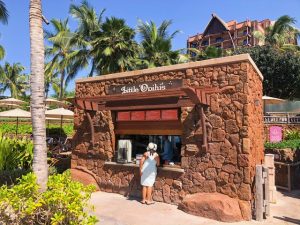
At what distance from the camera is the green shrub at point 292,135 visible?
616 inches

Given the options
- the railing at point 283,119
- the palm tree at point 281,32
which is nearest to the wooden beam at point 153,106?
the railing at point 283,119

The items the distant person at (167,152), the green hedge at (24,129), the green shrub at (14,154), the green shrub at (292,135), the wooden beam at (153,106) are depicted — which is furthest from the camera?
the green hedge at (24,129)

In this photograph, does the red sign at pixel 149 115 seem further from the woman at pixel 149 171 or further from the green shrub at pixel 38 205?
the green shrub at pixel 38 205

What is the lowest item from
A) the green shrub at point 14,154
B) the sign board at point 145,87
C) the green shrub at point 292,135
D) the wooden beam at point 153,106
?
the green shrub at point 14,154

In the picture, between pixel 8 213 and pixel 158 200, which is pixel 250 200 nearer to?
pixel 158 200

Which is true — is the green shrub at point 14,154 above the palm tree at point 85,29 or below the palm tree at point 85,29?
below

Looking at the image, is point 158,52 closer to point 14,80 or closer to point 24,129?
point 24,129

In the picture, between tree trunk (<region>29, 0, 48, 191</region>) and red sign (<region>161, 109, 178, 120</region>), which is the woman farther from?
tree trunk (<region>29, 0, 48, 191</region>)

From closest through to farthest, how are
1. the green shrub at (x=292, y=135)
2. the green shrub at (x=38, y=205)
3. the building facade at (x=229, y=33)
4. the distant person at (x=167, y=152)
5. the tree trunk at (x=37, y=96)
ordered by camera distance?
the green shrub at (x=38, y=205)
the tree trunk at (x=37, y=96)
the distant person at (x=167, y=152)
the green shrub at (x=292, y=135)
the building facade at (x=229, y=33)

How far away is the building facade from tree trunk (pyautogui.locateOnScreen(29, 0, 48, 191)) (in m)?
41.9

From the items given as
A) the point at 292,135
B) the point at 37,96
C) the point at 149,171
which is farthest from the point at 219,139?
the point at 292,135

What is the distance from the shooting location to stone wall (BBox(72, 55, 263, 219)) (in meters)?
7.56

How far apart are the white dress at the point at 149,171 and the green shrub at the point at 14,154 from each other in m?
4.48

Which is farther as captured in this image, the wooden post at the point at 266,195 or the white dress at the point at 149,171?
the white dress at the point at 149,171
